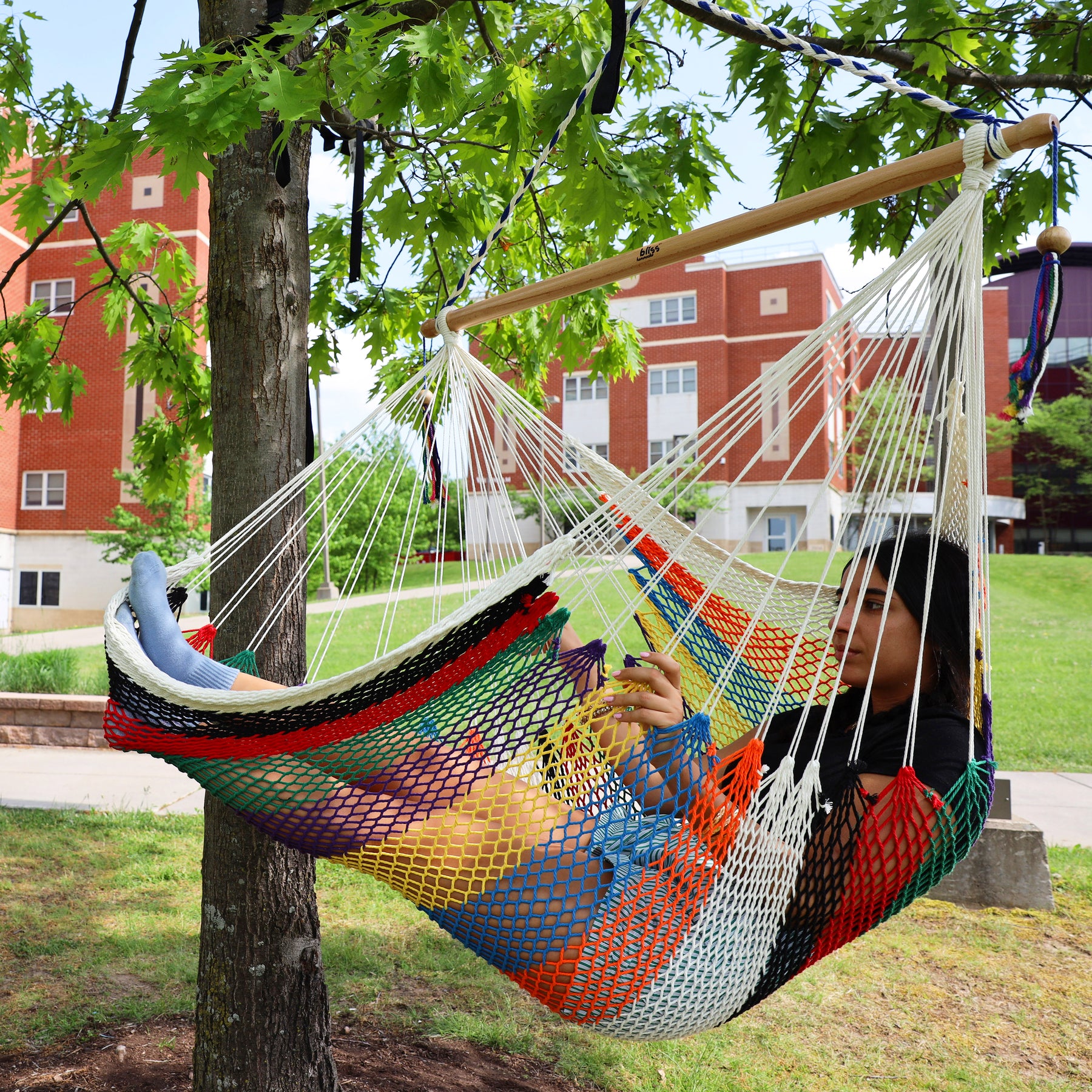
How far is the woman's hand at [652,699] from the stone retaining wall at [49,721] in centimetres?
410

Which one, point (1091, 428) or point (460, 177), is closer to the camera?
point (460, 177)

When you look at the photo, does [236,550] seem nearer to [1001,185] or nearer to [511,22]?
[511,22]

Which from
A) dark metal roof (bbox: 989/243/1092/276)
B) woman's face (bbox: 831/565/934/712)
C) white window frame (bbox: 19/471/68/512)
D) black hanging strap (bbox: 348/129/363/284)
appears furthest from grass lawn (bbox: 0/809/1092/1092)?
dark metal roof (bbox: 989/243/1092/276)

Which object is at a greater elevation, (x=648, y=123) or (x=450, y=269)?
(x=648, y=123)

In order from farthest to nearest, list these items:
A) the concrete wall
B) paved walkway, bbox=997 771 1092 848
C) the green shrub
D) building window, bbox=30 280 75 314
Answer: the concrete wall → building window, bbox=30 280 75 314 → the green shrub → paved walkway, bbox=997 771 1092 848

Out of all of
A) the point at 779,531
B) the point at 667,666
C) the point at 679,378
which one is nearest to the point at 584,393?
the point at 679,378

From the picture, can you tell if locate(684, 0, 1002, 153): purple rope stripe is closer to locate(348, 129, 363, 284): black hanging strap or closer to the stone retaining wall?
locate(348, 129, 363, 284): black hanging strap

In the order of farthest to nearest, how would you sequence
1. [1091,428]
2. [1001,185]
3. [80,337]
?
1. [1091,428]
2. [80,337]
3. [1001,185]

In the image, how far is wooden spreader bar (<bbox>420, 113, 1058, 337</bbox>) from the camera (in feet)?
3.66

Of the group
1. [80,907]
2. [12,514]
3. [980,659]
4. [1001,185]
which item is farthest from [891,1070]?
[12,514]

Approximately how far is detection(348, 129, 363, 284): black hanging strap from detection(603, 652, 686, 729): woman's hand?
1077mm

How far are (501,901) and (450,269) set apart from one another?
2.05 m

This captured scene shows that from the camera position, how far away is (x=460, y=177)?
2.45 m

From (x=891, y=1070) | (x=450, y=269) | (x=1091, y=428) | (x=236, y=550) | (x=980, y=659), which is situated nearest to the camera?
(x=980, y=659)
